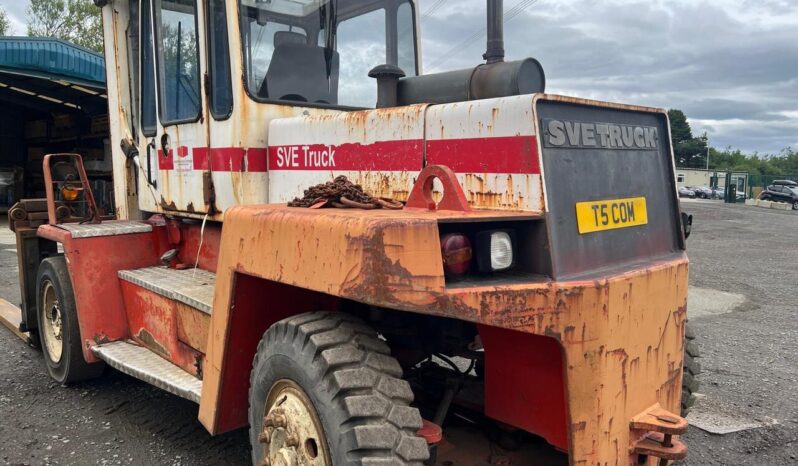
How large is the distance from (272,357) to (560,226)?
3.99ft

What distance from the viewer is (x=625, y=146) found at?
2734mm

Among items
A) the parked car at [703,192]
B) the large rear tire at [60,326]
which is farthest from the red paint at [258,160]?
the parked car at [703,192]

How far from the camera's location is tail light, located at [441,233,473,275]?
2162 mm

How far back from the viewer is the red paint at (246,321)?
2.83 metres

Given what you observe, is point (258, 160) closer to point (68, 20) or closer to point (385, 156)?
point (385, 156)

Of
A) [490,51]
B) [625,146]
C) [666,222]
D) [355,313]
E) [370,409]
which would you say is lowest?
[370,409]

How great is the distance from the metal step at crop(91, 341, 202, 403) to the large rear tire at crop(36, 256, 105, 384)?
1.51 ft

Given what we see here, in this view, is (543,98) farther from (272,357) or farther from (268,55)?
(268,55)

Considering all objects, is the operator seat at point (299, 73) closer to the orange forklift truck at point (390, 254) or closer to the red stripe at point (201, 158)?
the orange forklift truck at point (390, 254)

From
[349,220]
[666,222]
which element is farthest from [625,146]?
[349,220]

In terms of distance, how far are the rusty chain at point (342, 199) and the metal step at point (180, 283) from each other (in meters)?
1.01

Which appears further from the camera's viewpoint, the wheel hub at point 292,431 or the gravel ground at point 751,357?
the gravel ground at point 751,357

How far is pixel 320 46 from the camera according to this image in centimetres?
373

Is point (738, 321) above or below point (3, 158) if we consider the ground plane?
below
